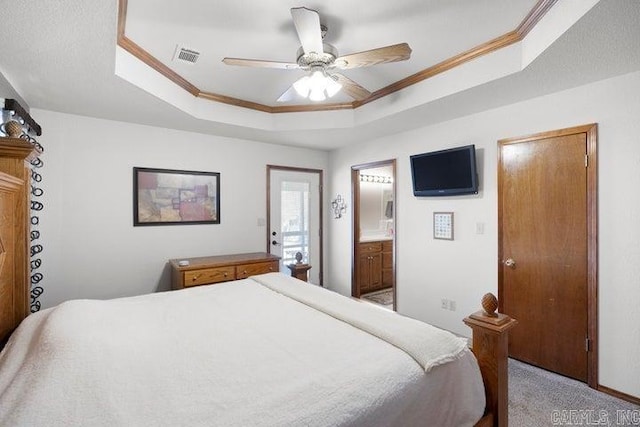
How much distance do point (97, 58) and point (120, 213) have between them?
1815mm

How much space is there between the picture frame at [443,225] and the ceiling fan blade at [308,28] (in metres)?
2.24

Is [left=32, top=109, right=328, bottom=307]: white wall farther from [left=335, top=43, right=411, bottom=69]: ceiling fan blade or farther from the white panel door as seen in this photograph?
[left=335, top=43, right=411, bottom=69]: ceiling fan blade

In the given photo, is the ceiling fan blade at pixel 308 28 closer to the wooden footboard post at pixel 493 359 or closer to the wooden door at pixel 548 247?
the wooden footboard post at pixel 493 359

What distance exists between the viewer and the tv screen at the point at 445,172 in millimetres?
3020

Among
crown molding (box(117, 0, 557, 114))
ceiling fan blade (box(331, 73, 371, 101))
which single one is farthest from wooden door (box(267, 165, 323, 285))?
ceiling fan blade (box(331, 73, 371, 101))

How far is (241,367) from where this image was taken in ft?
3.81

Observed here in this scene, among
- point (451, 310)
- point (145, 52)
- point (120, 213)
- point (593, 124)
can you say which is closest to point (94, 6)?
point (145, 52)

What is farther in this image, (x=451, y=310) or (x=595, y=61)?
(x=451, y=310)

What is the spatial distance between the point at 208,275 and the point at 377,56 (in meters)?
2.64

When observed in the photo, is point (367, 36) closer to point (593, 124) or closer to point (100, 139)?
point (593, 124)

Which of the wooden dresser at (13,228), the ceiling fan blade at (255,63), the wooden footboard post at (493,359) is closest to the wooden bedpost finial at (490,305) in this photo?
the wooden footboard post at (493,359)

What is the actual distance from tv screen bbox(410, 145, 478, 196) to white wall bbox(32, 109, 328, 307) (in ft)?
7.49

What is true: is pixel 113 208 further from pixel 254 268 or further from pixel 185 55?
pixel 185 55

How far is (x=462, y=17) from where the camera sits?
6.26 feet
